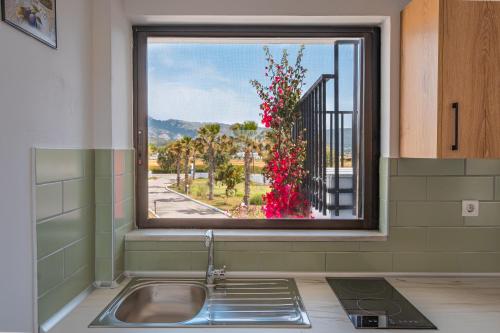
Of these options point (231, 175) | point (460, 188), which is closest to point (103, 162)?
point (231, 175)

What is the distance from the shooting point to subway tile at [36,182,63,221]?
1.30m

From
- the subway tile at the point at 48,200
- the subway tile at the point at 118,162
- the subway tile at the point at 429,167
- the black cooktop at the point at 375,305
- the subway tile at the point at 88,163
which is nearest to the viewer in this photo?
the subway tile at the point at 48,200

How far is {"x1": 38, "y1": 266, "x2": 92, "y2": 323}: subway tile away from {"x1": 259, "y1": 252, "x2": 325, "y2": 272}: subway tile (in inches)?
30.4

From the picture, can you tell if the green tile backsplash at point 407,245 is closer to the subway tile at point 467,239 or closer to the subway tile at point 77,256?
the subway tile at point 467,239

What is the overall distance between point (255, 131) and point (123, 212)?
0.76 m

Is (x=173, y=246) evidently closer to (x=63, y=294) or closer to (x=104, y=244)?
(x=104, y=244)

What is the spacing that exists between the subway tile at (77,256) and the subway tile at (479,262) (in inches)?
66.3

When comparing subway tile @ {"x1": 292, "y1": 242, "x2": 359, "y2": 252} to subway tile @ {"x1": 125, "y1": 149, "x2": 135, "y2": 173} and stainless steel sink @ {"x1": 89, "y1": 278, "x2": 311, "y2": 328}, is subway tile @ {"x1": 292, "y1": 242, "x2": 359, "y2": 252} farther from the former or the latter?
subway tile @ {"x1": 125, "y1": 149, "x2": 135, "y2": 173}

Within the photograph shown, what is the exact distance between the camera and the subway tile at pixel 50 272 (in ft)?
4.28

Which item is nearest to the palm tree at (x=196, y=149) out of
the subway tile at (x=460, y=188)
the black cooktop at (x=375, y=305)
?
the black cooktop at (x=375, y=305)

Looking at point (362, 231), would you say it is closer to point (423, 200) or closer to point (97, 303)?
point (423, 200)

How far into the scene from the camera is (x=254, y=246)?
1917mm

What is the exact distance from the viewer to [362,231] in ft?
6.64

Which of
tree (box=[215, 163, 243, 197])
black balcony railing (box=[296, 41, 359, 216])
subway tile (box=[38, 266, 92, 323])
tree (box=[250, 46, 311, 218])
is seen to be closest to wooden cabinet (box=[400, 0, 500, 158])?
black balcony railing (box=[296, 41, 359, 216])
